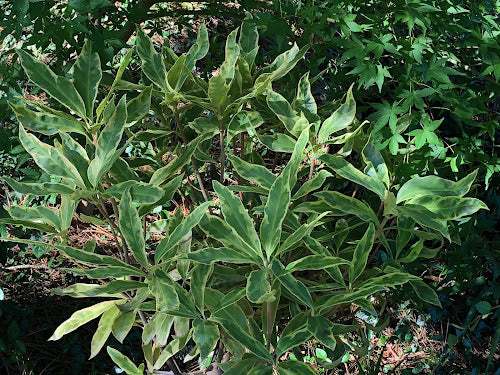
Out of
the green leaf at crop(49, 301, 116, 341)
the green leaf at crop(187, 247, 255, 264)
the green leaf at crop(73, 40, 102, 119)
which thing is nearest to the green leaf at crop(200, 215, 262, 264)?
the green leaf at crop(187, 247, 255, 264)

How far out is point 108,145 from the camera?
4.75 ft

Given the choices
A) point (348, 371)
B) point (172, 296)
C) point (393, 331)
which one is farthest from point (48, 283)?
point (172, 296)

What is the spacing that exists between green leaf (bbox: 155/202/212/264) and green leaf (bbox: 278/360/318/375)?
349 millimetres

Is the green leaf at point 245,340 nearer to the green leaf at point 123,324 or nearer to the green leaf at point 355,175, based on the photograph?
the green leaf at point 123,324

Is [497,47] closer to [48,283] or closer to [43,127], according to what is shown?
[43,127]

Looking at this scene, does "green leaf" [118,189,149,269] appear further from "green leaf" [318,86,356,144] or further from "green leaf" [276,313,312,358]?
"green leaf" [318,86,356,144]

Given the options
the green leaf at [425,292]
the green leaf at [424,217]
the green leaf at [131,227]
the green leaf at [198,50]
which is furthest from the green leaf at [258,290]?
the green leaf at [198,50]

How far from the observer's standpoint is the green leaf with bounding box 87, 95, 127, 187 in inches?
56.1

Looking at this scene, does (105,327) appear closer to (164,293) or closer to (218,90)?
(164,293)

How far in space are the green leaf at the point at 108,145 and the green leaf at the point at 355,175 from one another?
47 cm

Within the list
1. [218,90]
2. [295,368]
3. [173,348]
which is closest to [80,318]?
[173,348]

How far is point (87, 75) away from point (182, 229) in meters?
0.51

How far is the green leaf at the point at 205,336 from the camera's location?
1.37 meters

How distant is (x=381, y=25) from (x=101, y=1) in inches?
31.9
